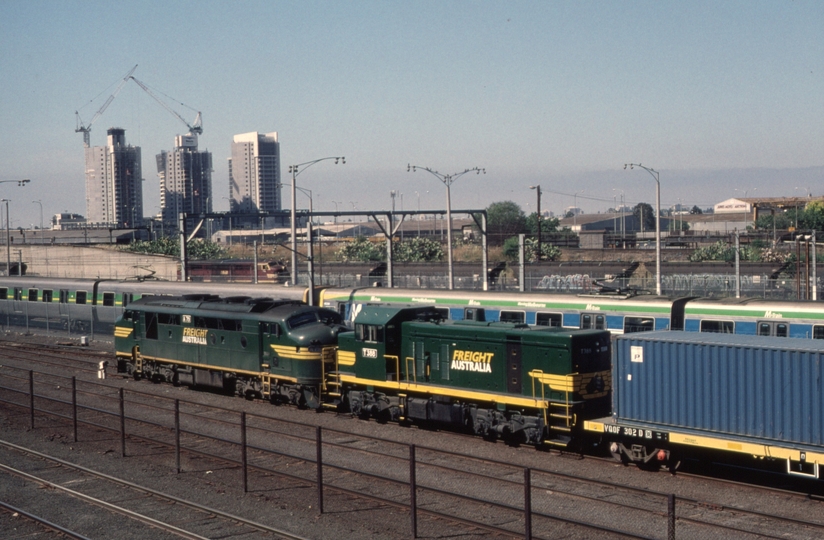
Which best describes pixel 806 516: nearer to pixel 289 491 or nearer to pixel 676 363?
pixel 676 363

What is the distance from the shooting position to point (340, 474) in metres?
18.7

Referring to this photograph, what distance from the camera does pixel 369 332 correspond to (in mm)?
24016

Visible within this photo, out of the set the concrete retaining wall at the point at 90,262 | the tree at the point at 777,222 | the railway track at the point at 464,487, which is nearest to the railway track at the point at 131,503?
the railway track at the point at 464,487

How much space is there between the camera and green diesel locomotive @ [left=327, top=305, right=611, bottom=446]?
20219mm

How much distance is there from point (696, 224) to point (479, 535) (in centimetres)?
16682

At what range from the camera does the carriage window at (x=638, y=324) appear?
26.3 metres

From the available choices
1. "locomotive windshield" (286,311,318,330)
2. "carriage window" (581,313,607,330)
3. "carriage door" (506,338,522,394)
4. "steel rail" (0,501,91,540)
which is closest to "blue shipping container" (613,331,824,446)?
"carriage door" (506,338,522,394)

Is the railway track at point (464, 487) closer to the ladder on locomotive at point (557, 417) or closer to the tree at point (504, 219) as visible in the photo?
the ladder on locomotive at point (557, 417)

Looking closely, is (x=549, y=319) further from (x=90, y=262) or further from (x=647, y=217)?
(x=647, y=217)

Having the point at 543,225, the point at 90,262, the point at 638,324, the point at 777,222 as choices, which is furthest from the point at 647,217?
the point at 638,324

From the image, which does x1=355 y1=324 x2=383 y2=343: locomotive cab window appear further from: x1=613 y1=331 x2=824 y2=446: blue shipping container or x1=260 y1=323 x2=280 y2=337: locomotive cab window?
x1=613 y1=331 x2=824 y2=446: blue shipping container

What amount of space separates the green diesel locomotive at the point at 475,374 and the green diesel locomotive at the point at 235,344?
118 centimetres

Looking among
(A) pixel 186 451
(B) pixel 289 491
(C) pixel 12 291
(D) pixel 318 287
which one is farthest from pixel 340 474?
(C) pixel 12 291

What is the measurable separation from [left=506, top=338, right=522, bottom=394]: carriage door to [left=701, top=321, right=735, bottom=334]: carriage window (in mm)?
7659
